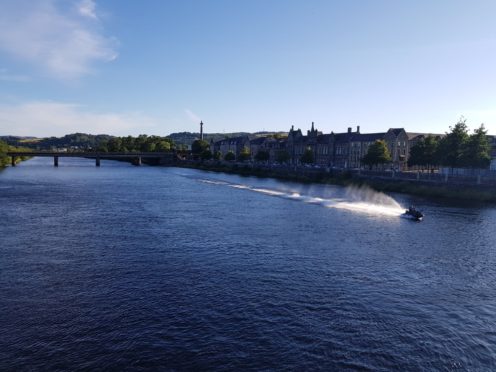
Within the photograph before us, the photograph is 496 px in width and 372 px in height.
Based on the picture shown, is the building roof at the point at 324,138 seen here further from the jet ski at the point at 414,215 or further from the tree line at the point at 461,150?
the jet ski at the point at 414,215

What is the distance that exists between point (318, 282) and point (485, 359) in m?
12.7

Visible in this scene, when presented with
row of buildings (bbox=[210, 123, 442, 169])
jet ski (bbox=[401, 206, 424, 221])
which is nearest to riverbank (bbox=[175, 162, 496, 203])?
row of buildings (bbox=[210, 123, 442, 169])

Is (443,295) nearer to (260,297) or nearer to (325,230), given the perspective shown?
(260,297)

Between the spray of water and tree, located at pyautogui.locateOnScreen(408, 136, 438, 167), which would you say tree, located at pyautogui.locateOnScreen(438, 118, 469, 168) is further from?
the spray of water

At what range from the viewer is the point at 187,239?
46.1m

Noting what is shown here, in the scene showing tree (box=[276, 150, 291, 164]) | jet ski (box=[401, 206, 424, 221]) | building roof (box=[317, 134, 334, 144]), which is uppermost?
building roof (box=[317, 134, 334, 144])

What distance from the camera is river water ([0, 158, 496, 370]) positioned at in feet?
70.8

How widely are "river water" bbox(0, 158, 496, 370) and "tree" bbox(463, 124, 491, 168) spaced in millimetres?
46114

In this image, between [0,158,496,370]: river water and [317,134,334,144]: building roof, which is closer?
[0,158,496,370]: river water

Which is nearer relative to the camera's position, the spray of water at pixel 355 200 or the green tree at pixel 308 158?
the spray of water at pixel 355 200

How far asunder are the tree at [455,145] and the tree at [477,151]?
139 cm

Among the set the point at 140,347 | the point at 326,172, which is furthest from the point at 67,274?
the point at 326,172

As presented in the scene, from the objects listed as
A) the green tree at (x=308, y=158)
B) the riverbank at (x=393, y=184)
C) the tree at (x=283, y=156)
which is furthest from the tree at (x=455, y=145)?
the tree at (x=283, y=156)

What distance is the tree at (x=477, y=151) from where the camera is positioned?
9738 centimetres
